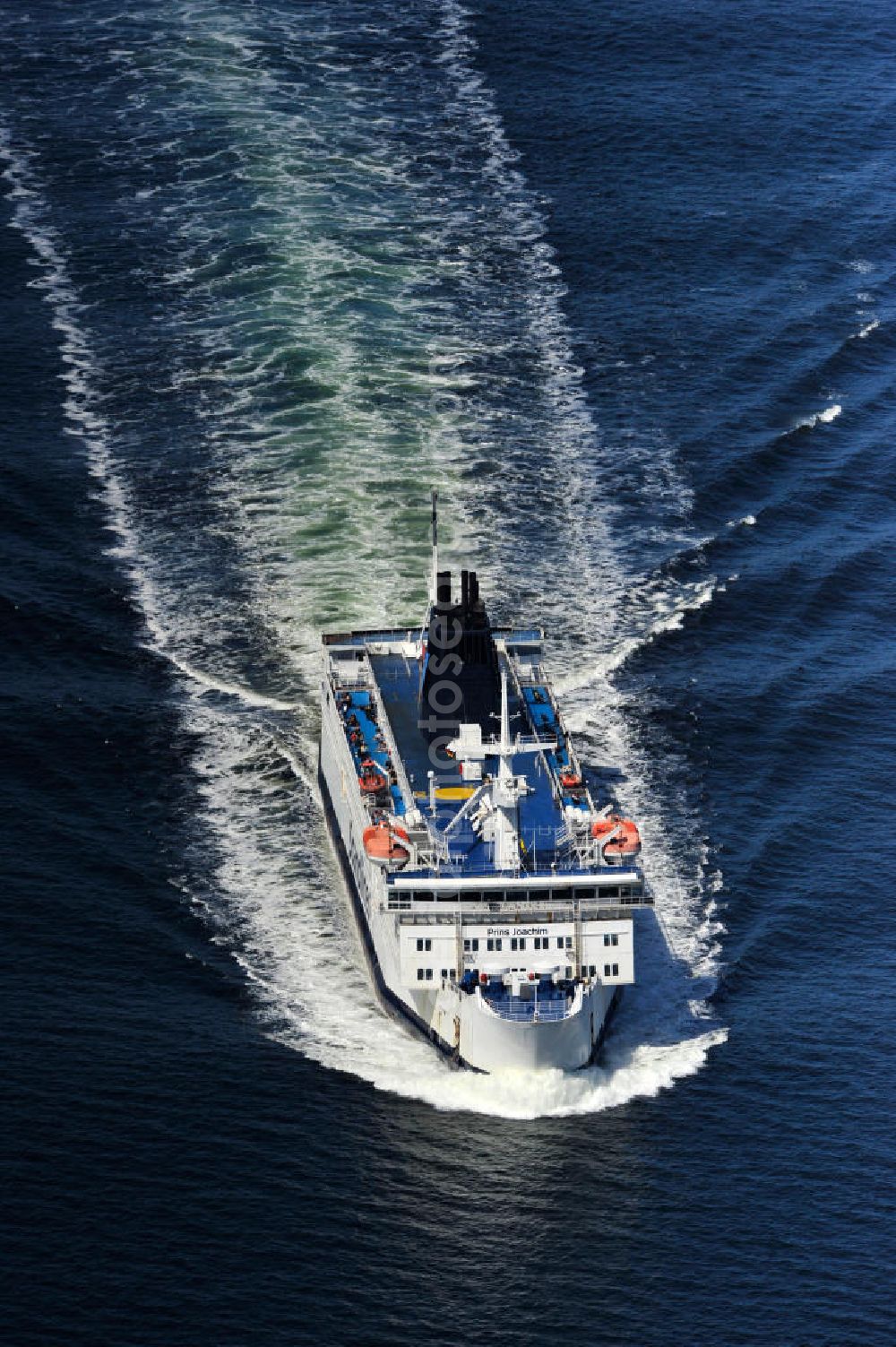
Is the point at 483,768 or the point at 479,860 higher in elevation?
the point at 479,860

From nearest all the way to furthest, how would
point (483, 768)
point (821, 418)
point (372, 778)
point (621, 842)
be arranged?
point (621, 842) < point (372, 778) < point (483, 768) < point (821, 418)

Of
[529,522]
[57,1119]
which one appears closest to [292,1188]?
[57,1119]

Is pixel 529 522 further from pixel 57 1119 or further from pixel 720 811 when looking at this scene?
pixel 57 1119

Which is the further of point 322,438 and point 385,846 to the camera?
point 322,438

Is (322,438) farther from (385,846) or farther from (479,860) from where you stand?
(385,846)

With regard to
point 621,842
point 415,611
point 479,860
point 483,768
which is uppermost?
point 621,842

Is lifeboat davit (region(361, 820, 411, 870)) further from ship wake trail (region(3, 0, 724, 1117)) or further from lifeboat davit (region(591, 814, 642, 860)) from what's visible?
lifeboat davit (region(591, 814, 642, 860))

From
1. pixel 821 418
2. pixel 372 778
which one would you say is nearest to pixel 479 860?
pixel 372 778

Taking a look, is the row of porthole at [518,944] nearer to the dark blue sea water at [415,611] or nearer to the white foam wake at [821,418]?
the dark blue sea water at [415,611]
